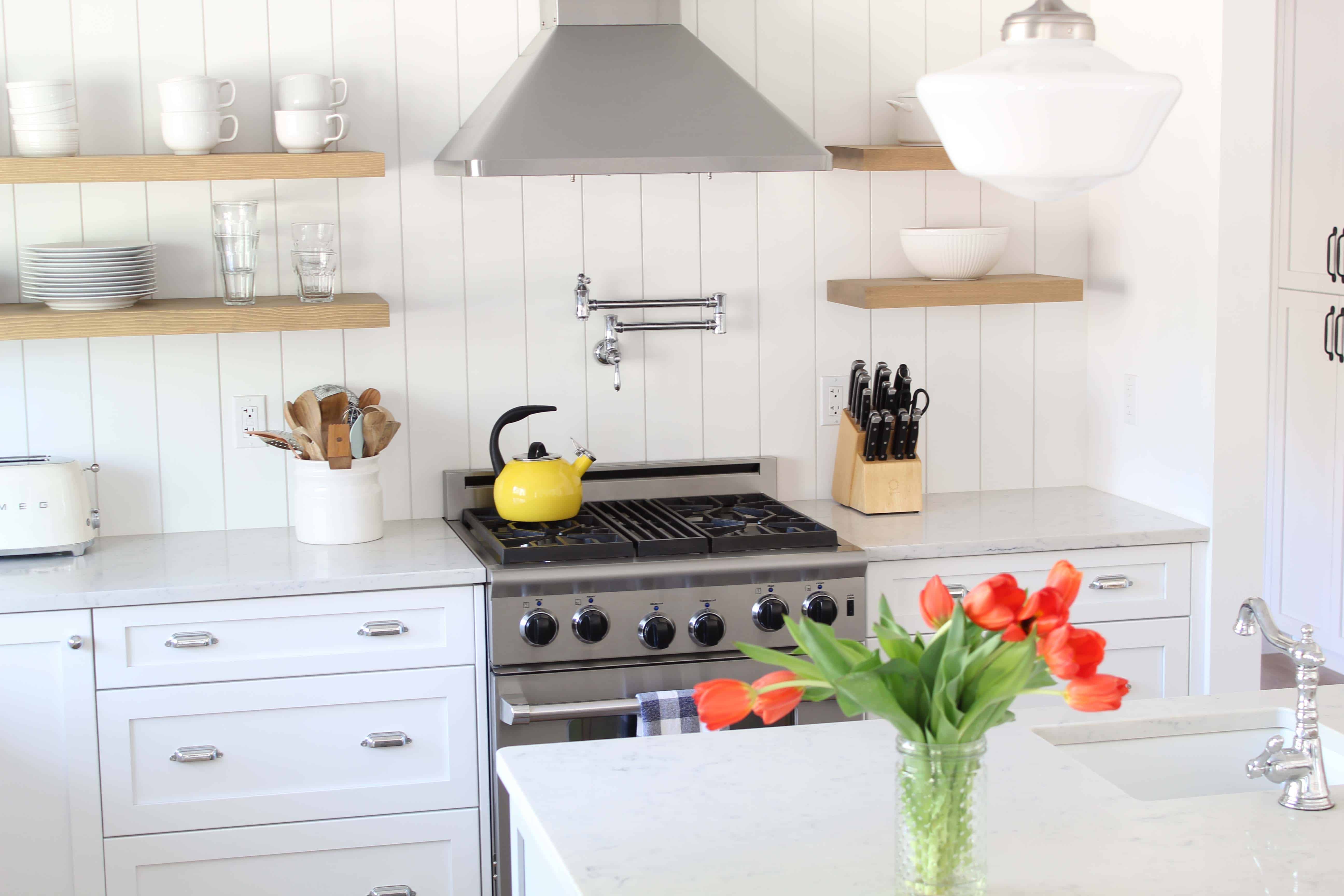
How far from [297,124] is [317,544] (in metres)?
0.91

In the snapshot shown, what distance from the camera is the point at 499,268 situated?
3230 millimetres

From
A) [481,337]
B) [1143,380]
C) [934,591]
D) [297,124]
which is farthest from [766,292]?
[934,591]

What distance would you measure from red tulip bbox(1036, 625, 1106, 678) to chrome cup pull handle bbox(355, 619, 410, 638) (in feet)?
5.90

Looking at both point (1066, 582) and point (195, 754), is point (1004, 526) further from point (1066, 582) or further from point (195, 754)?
point (1066, 582)

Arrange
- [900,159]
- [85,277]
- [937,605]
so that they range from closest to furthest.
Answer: [937,605], [85,277], [900,159]

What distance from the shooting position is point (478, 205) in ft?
10.5

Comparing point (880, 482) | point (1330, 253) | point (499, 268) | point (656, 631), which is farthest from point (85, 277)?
point (1330, 253)

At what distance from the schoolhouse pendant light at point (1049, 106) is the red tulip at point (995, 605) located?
333mm

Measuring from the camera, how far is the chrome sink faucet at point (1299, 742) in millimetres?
1563

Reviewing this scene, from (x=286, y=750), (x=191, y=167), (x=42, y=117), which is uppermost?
(x=42, y=117)

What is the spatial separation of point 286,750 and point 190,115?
4.38ft

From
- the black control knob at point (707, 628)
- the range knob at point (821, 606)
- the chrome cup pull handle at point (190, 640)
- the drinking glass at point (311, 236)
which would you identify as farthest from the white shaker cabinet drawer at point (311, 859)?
the drinking glass at point (311, 236)

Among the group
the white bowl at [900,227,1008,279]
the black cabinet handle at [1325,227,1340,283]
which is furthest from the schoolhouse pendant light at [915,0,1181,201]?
the black cabinet handle at [1325,227,1340,283]

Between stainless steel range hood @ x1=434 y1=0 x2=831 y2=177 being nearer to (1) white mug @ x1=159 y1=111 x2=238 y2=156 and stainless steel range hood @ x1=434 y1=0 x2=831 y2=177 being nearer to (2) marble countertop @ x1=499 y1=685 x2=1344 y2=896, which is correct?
(1) white mug @ x1=159 y1=111 x2=238 y2=156
